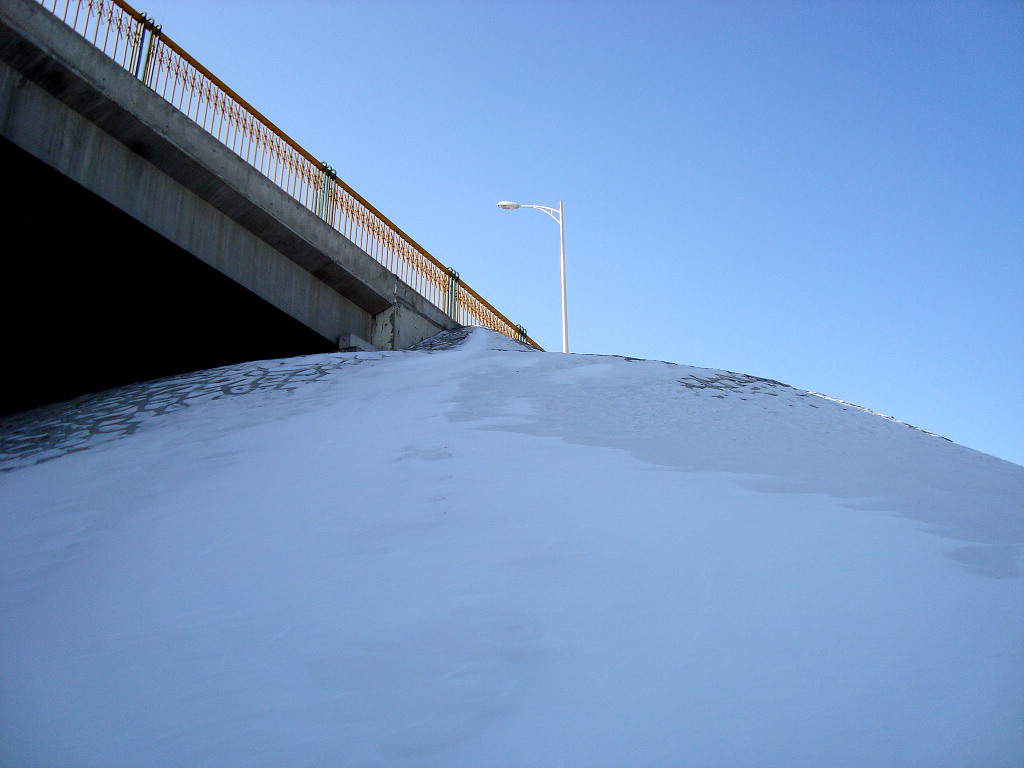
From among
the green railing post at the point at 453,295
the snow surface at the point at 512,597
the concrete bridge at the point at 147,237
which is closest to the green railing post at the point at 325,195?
the concrete bridge at the point at 147,237

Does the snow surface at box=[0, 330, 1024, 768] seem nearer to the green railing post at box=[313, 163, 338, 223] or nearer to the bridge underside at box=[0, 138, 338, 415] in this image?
the bridge underside at box=[0, 138, 338, 415]

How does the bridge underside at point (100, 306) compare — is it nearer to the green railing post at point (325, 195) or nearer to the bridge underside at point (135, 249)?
the bridge underside at point (135, 249)

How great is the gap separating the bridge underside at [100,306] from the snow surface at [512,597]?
109 inches

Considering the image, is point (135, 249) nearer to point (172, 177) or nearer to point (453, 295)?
point (172, 177)

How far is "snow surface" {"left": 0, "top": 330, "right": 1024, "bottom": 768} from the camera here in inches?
85.7

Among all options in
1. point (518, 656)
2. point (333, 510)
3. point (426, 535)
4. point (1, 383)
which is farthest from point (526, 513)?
point (1, 383)

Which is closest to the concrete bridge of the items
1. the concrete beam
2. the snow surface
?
the concrete beam

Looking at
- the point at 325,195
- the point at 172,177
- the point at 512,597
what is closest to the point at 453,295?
the point at 325,195

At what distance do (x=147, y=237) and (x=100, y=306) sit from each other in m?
1.35

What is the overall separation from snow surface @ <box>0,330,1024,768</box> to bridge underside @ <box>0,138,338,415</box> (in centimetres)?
276

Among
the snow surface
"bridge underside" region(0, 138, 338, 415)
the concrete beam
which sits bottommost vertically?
the snow surface

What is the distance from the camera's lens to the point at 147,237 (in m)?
7.68

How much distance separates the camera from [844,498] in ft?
13.6

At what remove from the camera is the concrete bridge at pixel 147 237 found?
6.83 m
